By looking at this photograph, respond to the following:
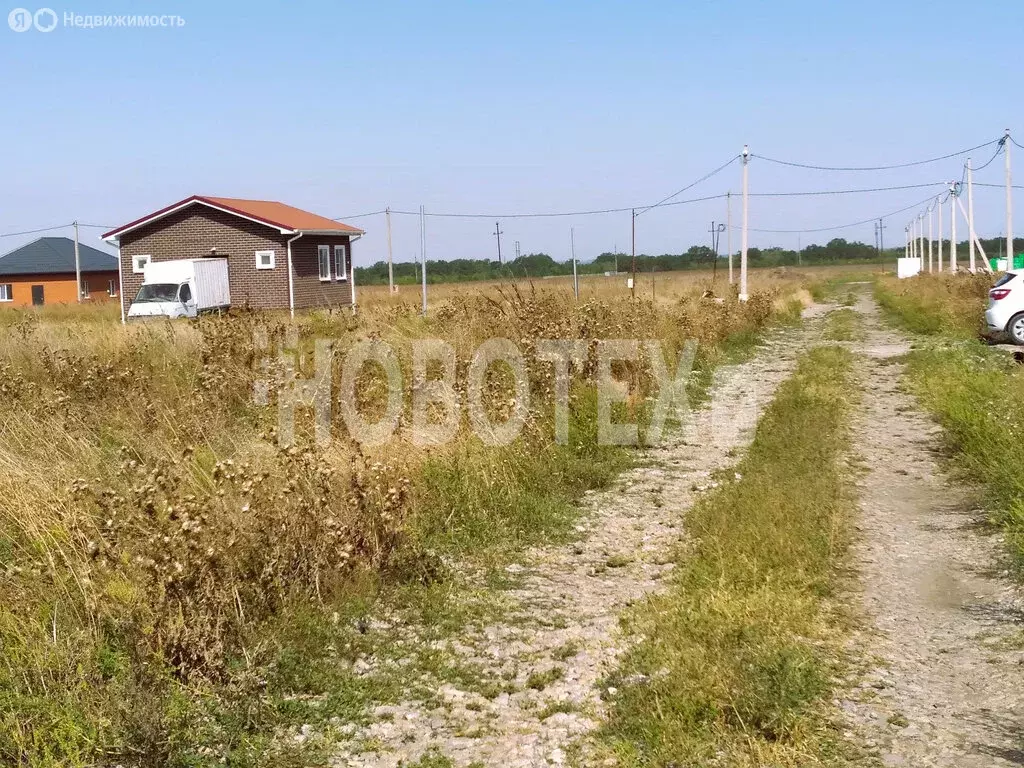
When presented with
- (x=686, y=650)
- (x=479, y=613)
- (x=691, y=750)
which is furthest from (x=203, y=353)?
(x=691, y=750)

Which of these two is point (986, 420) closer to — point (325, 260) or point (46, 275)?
point (325, 260)

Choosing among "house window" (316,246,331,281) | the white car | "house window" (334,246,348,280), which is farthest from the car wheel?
"house window" (334,246,348,280)

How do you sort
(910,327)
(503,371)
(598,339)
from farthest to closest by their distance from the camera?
(910,327), (598,339), (503,371)

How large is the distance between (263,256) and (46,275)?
28.2 meters

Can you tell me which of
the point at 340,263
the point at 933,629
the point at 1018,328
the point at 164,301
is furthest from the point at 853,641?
the point at 340,263

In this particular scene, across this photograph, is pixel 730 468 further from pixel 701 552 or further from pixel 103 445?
pixel 103 445

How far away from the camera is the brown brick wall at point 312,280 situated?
107ft

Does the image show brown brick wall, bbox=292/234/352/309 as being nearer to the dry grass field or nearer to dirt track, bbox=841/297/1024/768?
the dry grass field

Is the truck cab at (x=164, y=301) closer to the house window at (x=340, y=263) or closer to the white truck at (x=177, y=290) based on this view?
the white truck at (x=177, y=290)

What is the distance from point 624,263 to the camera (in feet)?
289

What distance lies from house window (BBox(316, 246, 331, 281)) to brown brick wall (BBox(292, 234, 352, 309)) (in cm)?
14

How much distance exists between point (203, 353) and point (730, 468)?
5.78 meters

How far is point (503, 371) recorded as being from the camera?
10.4 metres

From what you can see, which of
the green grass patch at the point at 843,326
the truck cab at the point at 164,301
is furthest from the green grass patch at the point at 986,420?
the truck cab at the point at 164,301
